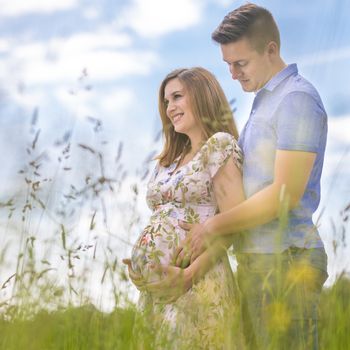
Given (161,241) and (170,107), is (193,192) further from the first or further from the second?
(170,107)

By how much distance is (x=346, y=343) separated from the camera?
2.54 metres

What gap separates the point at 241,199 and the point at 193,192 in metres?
0.28

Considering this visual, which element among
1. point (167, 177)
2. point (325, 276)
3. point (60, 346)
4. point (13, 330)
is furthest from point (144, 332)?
point (167, 177)

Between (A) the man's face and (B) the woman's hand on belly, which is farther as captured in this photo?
(B) the woman's hand on belly

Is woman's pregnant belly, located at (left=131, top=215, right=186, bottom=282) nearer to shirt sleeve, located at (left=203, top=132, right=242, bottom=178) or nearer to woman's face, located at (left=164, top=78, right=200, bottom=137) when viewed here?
shirt sleeve, located at (left=203, top=132, right=242, bottom=178)

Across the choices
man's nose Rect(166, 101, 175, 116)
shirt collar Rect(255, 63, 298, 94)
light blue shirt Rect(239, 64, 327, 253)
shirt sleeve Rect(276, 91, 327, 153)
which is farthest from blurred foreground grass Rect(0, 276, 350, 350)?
man's nose Rect(166, 101, 175, 116)

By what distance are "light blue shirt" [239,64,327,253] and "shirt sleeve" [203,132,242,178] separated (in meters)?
0.10

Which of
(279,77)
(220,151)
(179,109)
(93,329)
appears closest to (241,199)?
(220,151)

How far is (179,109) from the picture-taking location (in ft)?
11.1

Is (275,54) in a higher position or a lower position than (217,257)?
higher

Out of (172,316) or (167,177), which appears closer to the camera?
(172,316)

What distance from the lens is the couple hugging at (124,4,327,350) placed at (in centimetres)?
258

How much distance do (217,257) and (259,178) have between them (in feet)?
1.45

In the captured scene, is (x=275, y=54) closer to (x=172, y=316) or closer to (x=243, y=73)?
(x=243, y=73)
